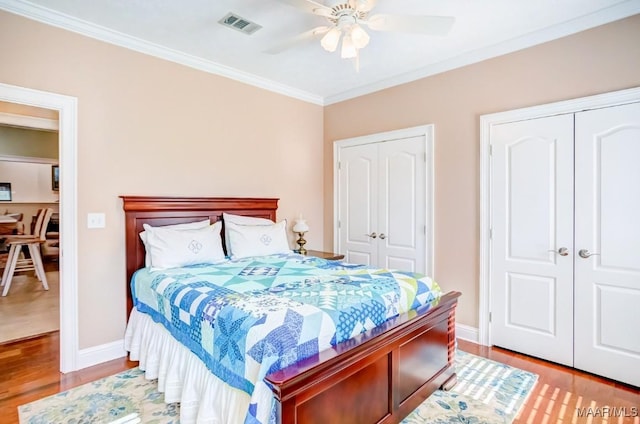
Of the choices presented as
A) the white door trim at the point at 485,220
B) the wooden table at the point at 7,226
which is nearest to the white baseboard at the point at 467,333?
the white door trim at the point at 485,220

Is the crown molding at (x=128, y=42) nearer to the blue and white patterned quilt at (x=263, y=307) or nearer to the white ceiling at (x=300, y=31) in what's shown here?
the white ceiling at (x=300, y=31)

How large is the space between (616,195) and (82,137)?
4213 millimetres

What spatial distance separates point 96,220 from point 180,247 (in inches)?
29.3

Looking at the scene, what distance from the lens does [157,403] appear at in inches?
85.4

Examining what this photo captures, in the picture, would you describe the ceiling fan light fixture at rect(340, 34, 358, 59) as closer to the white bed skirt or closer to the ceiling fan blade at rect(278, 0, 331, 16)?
the ceiling fan blade at rect(278, 0, 331, 16)

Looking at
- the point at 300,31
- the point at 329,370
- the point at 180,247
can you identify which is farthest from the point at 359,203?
the point at 329,370

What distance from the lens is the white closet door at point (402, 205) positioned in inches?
145

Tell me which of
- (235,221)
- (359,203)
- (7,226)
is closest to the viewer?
(235,221)

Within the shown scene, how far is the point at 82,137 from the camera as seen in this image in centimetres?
272

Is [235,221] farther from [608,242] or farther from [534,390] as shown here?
[608,242]

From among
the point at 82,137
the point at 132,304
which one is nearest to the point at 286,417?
the point at 132,304

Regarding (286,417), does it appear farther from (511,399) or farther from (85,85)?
(85,85)

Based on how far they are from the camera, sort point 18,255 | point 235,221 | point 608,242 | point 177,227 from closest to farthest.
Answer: point 608,242 → point 177,227 → point 235,221 → point 18,255

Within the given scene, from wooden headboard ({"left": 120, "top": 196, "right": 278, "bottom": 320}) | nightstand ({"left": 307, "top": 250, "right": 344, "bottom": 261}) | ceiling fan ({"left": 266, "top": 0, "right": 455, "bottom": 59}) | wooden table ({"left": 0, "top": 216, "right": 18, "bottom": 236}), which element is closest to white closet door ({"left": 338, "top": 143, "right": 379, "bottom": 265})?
nightstand ({"left": 307, "top": 250, "right": 344, "bottom": 261})
